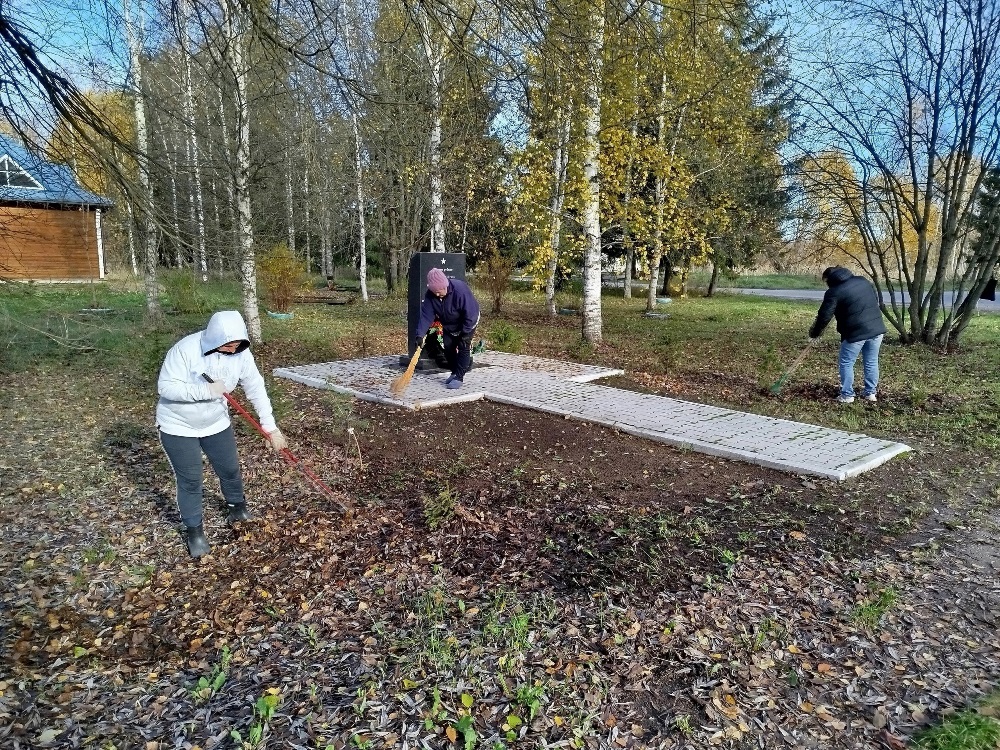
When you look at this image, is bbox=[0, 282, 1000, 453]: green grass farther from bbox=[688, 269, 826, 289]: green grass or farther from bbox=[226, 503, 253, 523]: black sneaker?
bbox=[688, 269, 826, 289]: green grass

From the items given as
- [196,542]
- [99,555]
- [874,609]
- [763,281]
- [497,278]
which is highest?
[497,278]

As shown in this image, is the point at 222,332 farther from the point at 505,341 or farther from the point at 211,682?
the point at 505,341

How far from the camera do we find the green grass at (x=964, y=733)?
8.16ft

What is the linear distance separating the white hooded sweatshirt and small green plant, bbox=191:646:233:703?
4.72ft

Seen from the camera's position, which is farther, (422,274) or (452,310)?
(422,274)

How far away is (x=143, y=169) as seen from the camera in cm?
504

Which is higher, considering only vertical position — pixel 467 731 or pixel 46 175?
pixel 46 175

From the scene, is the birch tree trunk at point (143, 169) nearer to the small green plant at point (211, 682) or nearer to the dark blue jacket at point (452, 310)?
the dark blue jacket at point (452, 310)

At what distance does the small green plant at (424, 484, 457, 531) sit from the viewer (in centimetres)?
441

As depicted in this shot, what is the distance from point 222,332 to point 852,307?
22.3 feet

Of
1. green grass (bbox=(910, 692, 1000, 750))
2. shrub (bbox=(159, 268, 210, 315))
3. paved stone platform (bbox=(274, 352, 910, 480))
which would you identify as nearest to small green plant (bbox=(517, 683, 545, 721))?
green grass (bbox=(910, 692, 1000, 750))

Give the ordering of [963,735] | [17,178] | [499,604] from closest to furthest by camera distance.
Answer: [963,735] < [499,604] < [17,178]

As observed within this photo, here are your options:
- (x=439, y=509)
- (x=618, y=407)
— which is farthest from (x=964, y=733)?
(x=618, y=407)

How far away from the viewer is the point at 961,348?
11711mm
